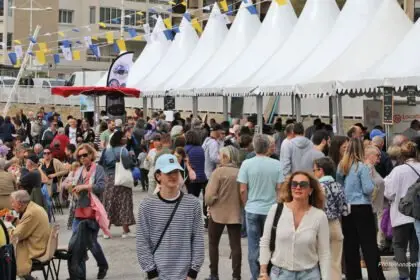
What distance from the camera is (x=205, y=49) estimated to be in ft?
109

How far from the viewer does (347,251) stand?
10.6 metres

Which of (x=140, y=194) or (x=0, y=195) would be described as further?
(x=140, y=194)

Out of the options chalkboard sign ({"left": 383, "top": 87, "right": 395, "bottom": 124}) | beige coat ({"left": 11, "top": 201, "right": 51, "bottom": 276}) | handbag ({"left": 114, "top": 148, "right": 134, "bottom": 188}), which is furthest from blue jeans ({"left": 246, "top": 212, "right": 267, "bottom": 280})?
chalkboard sign ({"left": 383, "top": 87, "right": 395, "bottom": 124})

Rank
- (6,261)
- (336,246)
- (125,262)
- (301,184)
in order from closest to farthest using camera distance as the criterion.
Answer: (301,184) → (6,261) → (336,246) → (125,262)

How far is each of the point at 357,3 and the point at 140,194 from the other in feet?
22.6

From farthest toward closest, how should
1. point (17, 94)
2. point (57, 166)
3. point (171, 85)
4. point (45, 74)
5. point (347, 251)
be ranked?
point (45, 74) < point (17, 94) < point (171, 85) < point (57, 166) < point (347, 251)

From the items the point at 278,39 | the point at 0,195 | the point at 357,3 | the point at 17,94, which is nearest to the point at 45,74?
the point at 17,94

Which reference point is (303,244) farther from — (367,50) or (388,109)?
(367,50)

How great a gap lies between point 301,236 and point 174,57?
29789 millimetres

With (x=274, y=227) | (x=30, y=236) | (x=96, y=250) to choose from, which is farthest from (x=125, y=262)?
(x=274, y=227)

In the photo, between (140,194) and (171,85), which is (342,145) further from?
(171,85)

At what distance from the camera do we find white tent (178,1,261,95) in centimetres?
2898

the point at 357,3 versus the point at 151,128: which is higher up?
the point at 357,3

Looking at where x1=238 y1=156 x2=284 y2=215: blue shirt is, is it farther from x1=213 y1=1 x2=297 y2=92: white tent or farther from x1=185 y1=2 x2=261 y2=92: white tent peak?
x1=185 y1=2 x2=261 y2=92: white tent peak
